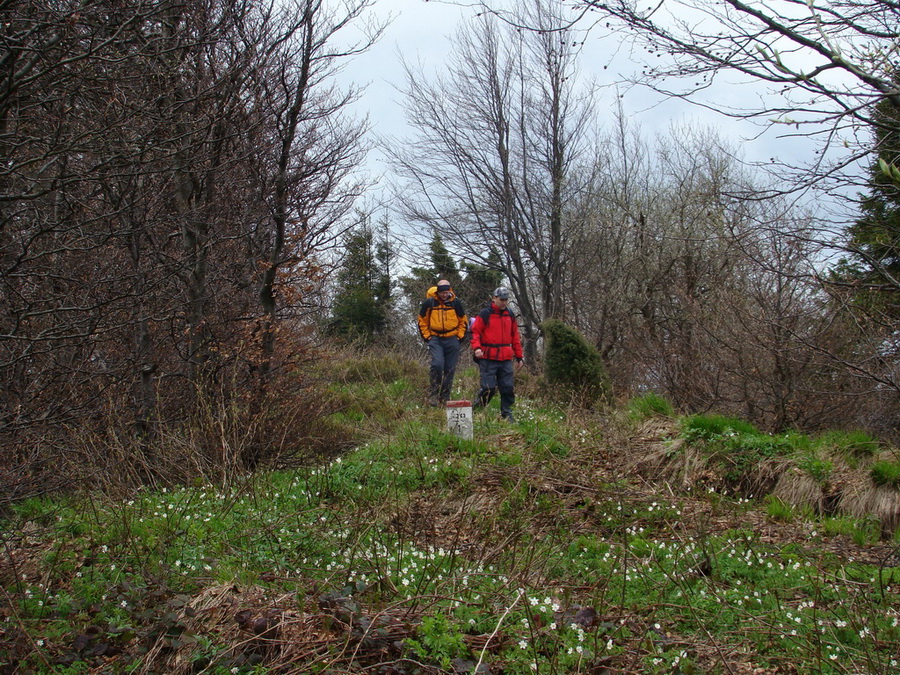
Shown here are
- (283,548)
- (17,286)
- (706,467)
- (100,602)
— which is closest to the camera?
(100,602)

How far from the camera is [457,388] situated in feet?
40.0

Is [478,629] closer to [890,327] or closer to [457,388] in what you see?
[890,327]

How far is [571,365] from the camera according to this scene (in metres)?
11.0

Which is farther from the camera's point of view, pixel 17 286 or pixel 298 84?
pixel 298 84

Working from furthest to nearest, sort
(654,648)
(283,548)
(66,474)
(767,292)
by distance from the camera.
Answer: (767,292)
(66,474)
(283,548)
(654,648)

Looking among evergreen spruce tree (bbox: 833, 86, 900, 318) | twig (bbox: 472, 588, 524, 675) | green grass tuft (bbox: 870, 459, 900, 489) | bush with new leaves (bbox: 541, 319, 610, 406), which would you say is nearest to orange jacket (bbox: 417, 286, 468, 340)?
bush with new leaves (bbox: 541, 319, 610, 406)

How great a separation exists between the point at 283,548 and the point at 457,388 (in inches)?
312

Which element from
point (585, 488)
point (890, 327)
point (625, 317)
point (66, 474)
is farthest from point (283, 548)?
point (625, 317)

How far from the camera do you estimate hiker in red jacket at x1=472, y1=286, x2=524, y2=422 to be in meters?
9.46

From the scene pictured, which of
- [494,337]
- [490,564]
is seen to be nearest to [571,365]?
[494,337]

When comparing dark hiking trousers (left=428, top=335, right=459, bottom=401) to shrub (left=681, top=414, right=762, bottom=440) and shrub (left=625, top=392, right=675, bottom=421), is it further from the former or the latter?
shrub (left=681, top=414, right=762, bottom=440)

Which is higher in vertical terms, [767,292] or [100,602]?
[767,292]

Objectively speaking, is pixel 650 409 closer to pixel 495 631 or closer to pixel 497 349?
pixel 497 349

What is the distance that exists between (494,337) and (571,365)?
6.71 ft
